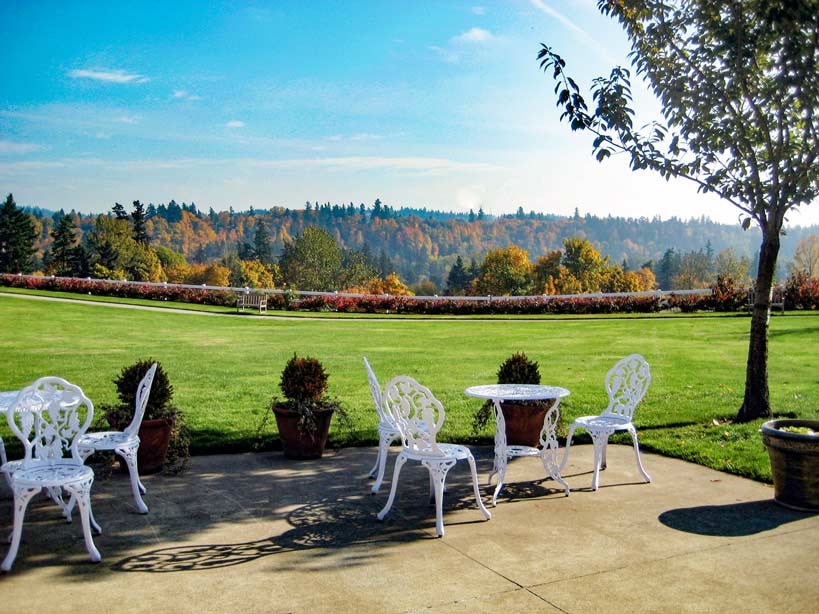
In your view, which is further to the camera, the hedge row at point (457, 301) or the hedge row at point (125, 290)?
the hedge row at point (125, 290)

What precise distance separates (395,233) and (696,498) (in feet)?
572

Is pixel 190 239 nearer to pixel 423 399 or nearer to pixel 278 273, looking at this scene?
pixel 278 273

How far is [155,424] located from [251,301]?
2317 centimetres

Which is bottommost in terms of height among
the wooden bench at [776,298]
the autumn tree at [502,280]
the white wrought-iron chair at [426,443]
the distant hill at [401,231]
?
the white wrought-iron chair at [426,443]

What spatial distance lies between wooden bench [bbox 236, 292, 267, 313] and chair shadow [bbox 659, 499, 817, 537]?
24.5 meters

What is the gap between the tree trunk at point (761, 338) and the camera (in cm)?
840

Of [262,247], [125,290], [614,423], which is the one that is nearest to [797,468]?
[614,423]

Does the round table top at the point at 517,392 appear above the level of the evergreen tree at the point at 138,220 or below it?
below

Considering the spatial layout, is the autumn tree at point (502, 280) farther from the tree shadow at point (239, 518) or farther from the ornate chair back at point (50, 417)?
the ornate chair back at point (50, 417)

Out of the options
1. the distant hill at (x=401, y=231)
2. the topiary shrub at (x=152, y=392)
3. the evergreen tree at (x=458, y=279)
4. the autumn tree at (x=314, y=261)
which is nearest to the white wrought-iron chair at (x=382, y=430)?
the topiary shrub at (x=152, y=392)

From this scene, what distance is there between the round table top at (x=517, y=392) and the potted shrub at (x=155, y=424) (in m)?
2.76

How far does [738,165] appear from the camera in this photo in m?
8.56

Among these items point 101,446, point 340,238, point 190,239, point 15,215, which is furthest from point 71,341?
point 340,238

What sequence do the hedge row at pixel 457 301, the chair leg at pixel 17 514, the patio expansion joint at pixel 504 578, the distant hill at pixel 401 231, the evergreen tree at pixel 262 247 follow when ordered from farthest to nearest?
the distant hill at pixel 401 231 → the evergreen tree at pixel 262 247 → the hedge row at pixel 457 301 → the chair leg at pixel 17 514 → the patio expansion joint at pixel 504 578
